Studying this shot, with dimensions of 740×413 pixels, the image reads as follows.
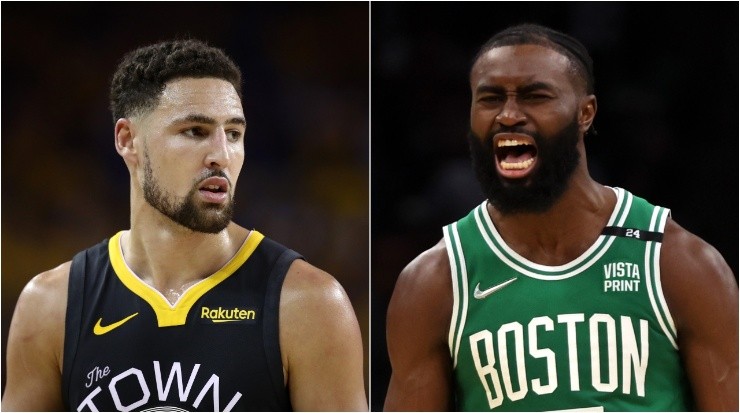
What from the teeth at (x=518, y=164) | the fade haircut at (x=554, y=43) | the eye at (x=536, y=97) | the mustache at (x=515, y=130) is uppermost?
the fade haircut at (x=554, y=43)

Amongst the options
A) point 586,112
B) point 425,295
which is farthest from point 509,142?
point 425,295

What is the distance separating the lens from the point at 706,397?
338cm

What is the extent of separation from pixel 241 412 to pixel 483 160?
117 centimetres

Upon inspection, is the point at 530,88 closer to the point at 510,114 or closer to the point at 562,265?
the point at 510,114

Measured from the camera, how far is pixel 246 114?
13.4ft

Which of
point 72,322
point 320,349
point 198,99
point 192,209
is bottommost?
point 320,349

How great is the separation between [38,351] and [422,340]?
1.34 m

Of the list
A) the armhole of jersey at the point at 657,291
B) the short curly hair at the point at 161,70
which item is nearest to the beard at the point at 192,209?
the short curly hair at the point at 161,70

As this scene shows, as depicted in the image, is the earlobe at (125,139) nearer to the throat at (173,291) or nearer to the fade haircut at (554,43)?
the throat at (173,291)

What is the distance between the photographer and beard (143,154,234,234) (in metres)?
3.64

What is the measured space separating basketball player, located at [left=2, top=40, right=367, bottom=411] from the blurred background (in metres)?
0.41

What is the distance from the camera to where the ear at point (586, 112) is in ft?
11.4

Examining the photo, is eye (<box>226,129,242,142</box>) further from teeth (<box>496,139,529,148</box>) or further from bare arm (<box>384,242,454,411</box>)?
teeth (<box>496,139,529,148</box>)

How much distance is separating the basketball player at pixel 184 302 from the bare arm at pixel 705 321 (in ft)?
3.53
